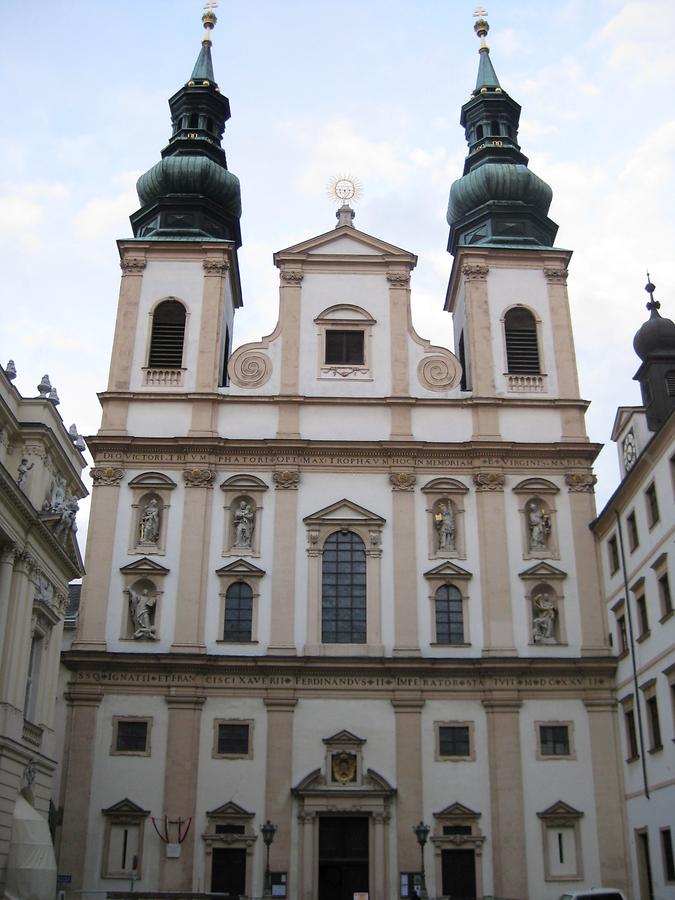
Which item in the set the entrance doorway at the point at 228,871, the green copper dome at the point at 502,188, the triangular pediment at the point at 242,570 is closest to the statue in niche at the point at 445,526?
the triangular pediment at the point at 242,570

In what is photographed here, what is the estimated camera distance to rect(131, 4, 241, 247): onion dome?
3678 cm

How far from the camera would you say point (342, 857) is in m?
28.0

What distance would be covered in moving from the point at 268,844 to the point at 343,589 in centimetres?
741

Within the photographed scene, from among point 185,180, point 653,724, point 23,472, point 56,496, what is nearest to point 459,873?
point 653,724

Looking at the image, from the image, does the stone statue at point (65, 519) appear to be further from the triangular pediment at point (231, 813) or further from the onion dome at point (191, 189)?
the onion dome at point (191, 189)

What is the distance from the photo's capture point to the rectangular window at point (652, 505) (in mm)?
26908

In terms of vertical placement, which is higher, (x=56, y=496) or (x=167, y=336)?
(x=167, y=336)


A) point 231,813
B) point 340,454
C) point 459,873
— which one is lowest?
point 459,873

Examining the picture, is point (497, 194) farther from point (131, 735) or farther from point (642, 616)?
point (131, 735)

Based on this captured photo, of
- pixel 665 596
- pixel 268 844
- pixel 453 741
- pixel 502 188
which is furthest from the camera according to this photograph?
pixel 502 188

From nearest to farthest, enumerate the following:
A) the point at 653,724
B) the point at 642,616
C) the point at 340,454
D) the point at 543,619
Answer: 1. the point at 653,724
2. the point at 642,616
3. the point at 543,619
4. the point at 340,454

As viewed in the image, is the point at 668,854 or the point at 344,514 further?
the point at 344,514

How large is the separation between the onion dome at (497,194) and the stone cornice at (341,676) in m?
14.7

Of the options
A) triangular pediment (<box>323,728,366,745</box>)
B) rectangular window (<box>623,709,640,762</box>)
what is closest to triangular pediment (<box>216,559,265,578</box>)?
triangular pediment (<box>323,728,366,745</box>)
